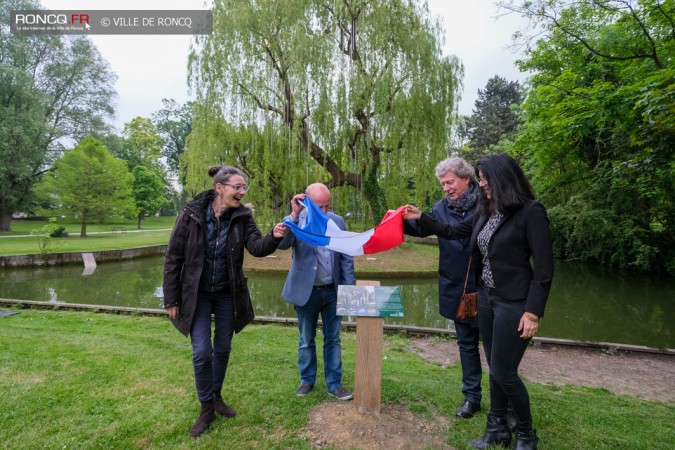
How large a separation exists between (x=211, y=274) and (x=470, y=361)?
2.16 metres

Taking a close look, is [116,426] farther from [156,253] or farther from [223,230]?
[156,253]

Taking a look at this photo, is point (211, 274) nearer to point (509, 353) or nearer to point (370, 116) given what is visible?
point (509, 353)

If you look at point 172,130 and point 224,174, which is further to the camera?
point 172,130

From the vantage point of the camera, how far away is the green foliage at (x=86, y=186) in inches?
793

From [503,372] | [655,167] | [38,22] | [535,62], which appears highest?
[38,22]

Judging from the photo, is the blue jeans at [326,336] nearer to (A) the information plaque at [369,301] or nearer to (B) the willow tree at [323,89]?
(A) the information plaque at [369,301]

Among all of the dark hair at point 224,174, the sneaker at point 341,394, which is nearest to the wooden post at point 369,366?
the sneaker at point 341,394

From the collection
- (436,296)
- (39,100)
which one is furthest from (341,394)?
(39,100)

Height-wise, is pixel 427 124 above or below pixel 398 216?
above

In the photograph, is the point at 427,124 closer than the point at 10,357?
No

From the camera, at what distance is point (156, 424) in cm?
269

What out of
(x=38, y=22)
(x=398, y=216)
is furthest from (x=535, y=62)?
(x=38, y=22)

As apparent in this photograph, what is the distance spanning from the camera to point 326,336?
10.8 ft

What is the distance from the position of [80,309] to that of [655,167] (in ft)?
30.6
